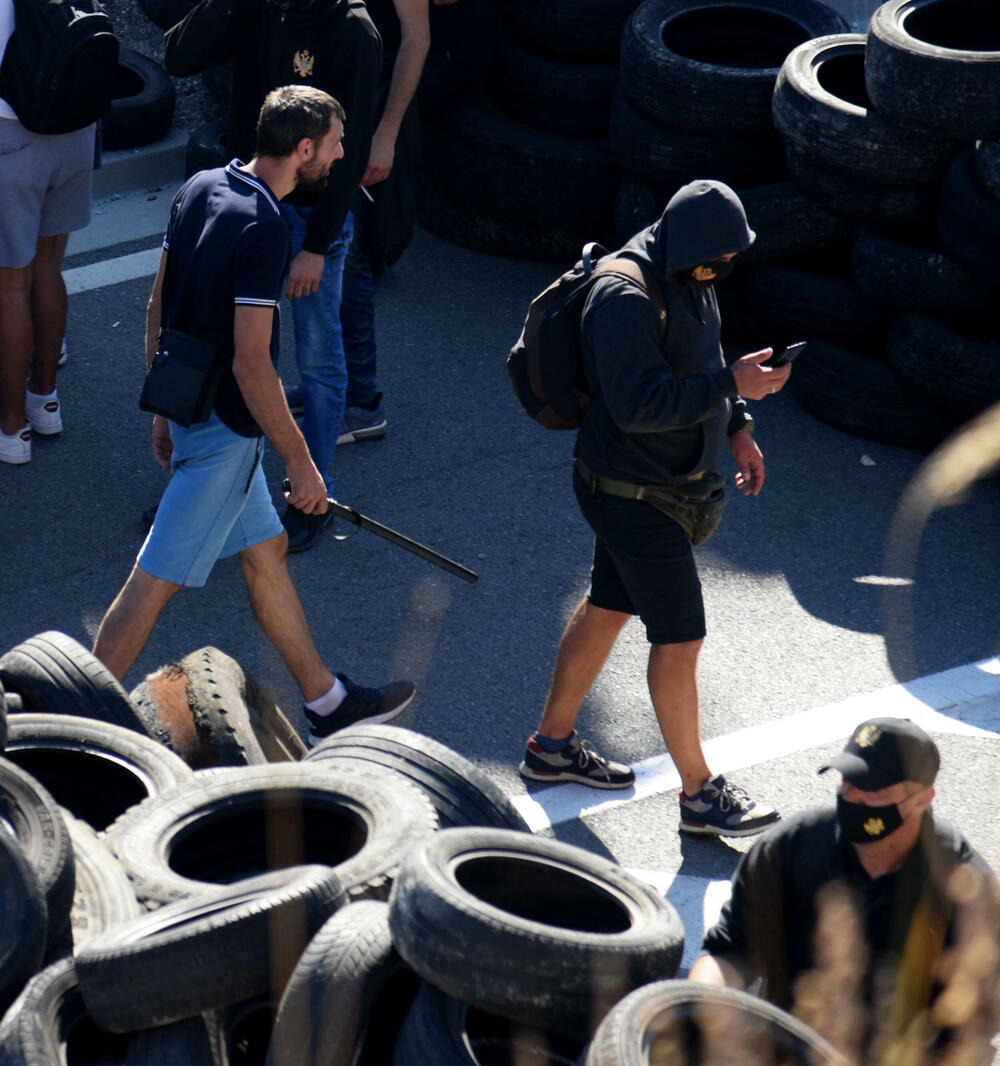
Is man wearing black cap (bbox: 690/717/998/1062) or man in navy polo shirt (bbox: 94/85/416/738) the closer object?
man wearing black cap (bbox: 690/717/998/1062)

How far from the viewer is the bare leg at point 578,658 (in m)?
→ 4.59

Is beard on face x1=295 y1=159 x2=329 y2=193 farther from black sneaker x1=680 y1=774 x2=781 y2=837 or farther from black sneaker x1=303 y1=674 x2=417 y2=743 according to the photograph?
black sneaker x1=680 y1=774 x2=781 y2=837

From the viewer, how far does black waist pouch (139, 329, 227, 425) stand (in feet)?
14.7

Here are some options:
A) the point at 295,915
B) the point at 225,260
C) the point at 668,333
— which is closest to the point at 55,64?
the point at 225,260

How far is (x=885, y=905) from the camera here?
3.07 meters

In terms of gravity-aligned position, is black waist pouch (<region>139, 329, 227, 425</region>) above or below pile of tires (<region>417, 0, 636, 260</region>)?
above

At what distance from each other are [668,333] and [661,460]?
1.20 ft

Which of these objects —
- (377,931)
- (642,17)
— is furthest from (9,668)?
(642,17)

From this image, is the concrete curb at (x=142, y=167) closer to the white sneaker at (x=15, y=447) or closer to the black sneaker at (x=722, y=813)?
the white sneaker at (x=15, y=447)

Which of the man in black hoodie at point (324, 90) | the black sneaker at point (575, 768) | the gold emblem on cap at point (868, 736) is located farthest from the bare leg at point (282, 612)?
the gold emblem on cap at point (868, 736)

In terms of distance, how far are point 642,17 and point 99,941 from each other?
18.6 feet

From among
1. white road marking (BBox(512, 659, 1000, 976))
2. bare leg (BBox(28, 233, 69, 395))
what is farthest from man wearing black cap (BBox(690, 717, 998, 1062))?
bare leg (BBox(28, 233, 69, 395))

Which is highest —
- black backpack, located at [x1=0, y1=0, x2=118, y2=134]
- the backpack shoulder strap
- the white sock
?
the backpack shoulder strap

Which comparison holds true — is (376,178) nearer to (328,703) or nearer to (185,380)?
(185,380)
